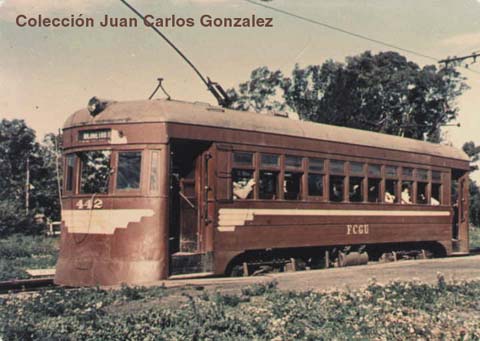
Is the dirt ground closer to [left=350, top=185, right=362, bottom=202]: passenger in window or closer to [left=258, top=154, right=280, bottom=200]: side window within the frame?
[left=258, top=154, right=280, bottom=200]: side window

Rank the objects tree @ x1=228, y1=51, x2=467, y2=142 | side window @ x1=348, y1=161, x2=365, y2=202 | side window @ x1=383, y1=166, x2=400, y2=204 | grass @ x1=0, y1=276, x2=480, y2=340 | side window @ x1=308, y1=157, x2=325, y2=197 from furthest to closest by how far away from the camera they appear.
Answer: tree @ x1=228, y1=51, x2=467, y2=142 < side window @ x1=383, y1=166, x2=400, y2=204 < side window @ x1=348, y1=161, x2=365, y2=202 < side window @ x1=308, y1=157, x2=325, y2=197 < grass @ x1=0, y1=276, x2=480, y2=340

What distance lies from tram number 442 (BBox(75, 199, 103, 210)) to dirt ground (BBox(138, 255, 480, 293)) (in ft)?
5.48

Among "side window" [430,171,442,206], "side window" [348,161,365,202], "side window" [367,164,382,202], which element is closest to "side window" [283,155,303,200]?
"side window" [348,161,365,202]

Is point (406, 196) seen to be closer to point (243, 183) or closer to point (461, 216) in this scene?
point (461, 216)

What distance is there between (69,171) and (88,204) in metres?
0.89

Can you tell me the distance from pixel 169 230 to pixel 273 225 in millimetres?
2127

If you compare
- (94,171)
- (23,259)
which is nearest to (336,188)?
(94,171)

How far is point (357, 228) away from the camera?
1385cm

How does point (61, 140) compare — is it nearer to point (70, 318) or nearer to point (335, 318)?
point (70, 318)

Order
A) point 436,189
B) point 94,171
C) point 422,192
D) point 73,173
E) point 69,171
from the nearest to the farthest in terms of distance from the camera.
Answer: point 94,171 → point 73,173 → point 69,171 → point 422,192 → point 436,189

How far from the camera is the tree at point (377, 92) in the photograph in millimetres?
43156

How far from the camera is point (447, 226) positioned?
16.7 meters

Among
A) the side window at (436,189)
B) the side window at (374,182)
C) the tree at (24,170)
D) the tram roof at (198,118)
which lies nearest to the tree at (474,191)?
the tree at (24,170)

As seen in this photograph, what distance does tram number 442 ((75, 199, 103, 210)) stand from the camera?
34.9ft
